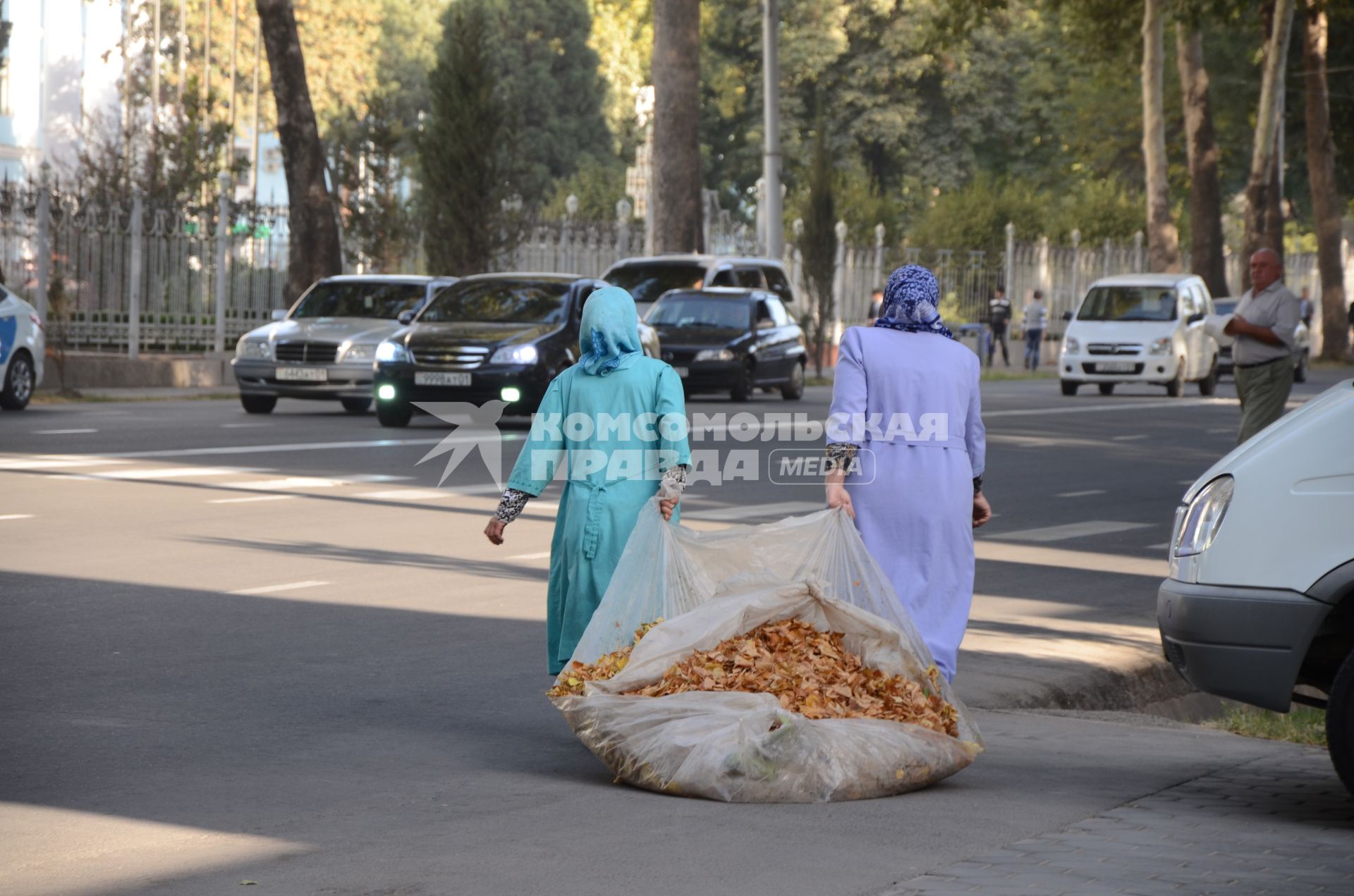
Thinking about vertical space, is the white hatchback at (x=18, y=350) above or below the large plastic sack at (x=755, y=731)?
above

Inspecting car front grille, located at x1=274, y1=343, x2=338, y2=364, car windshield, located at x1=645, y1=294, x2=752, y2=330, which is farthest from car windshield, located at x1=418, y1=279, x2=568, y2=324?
car windshield, located at x1=645, y1=294, x2=752, y2=330

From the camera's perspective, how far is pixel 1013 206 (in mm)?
52750

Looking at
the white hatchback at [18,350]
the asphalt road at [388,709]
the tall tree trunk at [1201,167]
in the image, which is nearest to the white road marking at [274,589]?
the asphalt road at [388,709]

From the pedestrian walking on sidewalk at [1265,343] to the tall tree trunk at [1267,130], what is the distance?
30.3 metres

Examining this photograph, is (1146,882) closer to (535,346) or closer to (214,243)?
(535,346)

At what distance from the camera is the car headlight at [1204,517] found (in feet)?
19.4

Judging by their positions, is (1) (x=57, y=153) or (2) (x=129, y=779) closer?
(2) (x=129, y=779)

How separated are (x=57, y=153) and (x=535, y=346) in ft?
147

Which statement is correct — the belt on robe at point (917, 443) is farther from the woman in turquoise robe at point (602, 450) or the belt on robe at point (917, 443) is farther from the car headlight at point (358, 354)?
the car headlight at point (358, 354)

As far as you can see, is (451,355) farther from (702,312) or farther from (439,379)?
(702,312)

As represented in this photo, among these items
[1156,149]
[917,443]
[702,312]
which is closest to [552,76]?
[1156,149]

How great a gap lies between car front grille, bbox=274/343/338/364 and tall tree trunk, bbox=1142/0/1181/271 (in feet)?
85.8

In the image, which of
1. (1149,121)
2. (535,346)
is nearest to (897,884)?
(535,346)

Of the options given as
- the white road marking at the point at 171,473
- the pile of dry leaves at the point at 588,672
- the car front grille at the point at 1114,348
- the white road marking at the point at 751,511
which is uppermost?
the car front grille at the point at 1114,348
